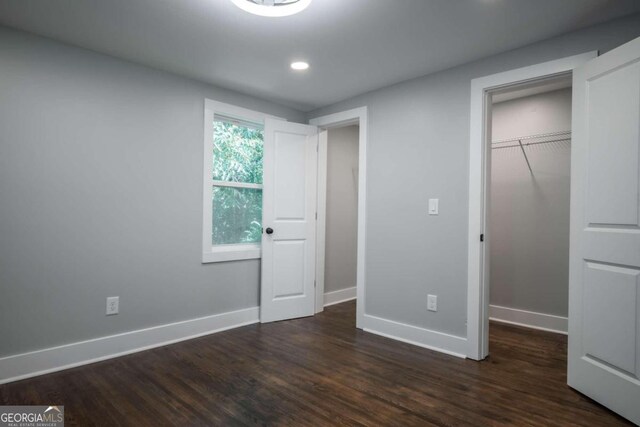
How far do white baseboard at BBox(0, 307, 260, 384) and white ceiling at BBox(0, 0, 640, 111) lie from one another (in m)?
2.15

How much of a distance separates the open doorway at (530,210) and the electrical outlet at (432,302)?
0.71m

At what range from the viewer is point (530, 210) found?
3.69 meters

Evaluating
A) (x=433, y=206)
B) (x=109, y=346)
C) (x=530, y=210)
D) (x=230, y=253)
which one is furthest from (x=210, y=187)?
(x=530, y=210)

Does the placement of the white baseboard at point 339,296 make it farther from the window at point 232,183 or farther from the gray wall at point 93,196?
the gray wall at point 93,196

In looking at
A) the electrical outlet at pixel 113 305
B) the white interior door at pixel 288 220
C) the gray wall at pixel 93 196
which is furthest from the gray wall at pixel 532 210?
the electrical outlet at pixel 113 305

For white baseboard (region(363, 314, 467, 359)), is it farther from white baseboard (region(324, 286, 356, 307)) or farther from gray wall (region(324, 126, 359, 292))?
gray wall (region(324, 126, 359, 292))

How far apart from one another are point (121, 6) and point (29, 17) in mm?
643

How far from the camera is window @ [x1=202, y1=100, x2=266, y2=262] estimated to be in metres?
3.33

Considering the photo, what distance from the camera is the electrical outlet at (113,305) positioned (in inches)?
108

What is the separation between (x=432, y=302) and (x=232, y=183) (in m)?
2.16

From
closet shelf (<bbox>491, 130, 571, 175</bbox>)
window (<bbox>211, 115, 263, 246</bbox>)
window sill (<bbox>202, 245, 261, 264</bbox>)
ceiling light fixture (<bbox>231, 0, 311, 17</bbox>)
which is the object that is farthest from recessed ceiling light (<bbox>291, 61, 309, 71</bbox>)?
closet shelf (<bbox>491, 130, 571, 175</bbox>)

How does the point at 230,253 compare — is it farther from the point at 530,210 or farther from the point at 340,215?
the point at 530,210

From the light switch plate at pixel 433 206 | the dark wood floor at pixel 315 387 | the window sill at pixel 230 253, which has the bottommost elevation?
the dark wood floor at pixel 315 387

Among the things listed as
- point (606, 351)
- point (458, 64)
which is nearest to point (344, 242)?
point (458, 64)
